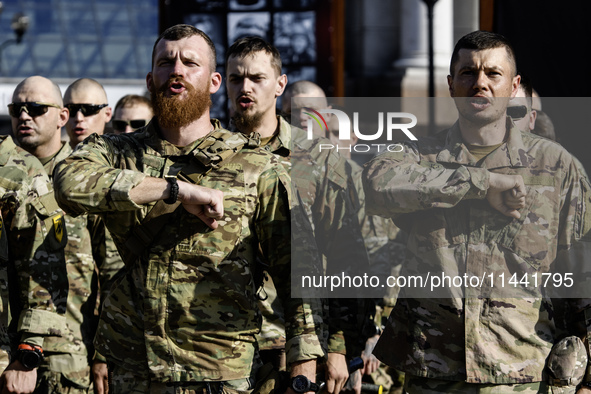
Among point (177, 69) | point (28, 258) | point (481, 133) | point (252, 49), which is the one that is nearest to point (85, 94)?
point (252, 49)

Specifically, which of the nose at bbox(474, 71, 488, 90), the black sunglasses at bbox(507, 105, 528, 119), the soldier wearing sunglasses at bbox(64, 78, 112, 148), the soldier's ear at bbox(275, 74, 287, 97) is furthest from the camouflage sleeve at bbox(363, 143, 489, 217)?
the soldier wearing sunglasses at bbox(64, 78, 112, 148)

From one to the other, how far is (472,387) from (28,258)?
7.39 feet

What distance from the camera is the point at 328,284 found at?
4.12m

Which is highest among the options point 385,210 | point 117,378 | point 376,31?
point 376,31

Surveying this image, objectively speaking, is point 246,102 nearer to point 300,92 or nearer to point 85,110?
point 300,92

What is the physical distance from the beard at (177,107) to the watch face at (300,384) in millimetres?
1085

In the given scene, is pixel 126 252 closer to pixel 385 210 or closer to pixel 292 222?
pixel 292 222

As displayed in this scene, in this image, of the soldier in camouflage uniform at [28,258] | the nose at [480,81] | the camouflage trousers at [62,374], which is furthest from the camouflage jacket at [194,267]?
the camouflage trousers at [62,374]

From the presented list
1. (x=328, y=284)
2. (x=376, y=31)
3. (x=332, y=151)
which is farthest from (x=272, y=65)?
(x=376, y=31)

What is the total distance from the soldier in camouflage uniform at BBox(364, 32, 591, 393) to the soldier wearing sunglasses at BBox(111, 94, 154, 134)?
122 inches

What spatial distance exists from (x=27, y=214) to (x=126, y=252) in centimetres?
129

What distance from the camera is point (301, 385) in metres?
3.56

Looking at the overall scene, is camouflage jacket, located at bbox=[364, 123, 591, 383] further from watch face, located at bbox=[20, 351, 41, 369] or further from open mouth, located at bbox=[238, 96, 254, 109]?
watch face, located at bbox=[20, 351, 41, 369]

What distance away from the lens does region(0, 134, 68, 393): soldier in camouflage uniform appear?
4.57 metres
